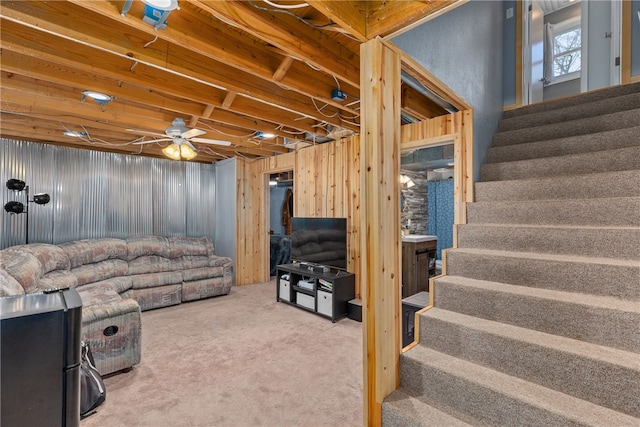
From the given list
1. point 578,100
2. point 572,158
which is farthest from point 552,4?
point 572,158

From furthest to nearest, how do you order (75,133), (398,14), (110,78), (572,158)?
(75,133) → (110,78) → (572,158) → (398,14)

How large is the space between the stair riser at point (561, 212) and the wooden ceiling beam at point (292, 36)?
1.59 metres

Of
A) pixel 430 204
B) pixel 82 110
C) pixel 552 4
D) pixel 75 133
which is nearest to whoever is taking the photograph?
pixel 82 110

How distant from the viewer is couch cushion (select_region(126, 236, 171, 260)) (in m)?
4.68

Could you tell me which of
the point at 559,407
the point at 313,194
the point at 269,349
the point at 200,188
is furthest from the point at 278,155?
the point at 559,407

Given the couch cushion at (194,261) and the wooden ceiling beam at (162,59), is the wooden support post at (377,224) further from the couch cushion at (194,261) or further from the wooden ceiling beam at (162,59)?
the couch cushion at (194,261)

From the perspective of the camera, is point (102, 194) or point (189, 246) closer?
point (102, 194)

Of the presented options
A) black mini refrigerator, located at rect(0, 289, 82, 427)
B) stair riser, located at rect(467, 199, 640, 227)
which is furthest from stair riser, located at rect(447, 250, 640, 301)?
black mini refrigerator, located at rect(0, 289, 82, 427)

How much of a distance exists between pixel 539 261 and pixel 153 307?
459 centimetres

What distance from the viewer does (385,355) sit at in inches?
69.7

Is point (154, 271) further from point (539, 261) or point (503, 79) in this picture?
point (503, 79)

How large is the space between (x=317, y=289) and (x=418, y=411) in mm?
2502

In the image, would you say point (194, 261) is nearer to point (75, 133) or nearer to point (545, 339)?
point (75, 133)

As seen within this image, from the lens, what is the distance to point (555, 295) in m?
1.80
